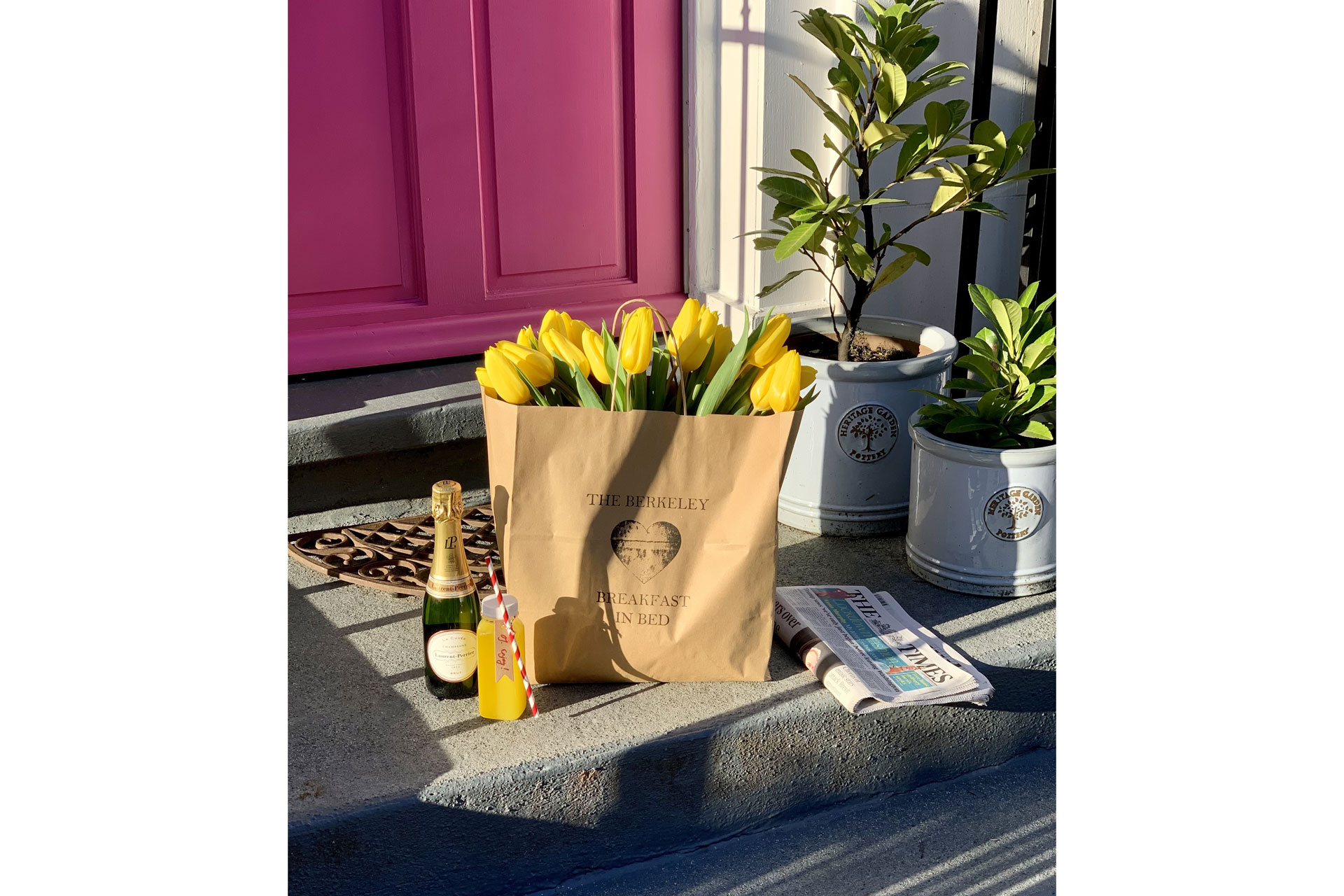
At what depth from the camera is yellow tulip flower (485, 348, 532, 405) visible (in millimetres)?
1331

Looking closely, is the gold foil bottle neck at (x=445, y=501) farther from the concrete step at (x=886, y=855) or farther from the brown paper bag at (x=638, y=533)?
the concrete step at (x=886, y=855)

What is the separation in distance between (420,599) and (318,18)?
1050mm

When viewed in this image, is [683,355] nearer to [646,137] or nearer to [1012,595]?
[1012,595]

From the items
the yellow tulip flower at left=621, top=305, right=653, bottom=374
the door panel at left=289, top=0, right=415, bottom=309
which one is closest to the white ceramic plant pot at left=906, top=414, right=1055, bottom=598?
the yellow tulip flower at left=621, top=305, right=653, bottom=374

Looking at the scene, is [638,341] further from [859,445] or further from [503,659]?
[859,445]

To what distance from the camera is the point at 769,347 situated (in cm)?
138

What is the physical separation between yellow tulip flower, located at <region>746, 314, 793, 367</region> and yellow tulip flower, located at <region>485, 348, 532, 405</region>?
27 cm

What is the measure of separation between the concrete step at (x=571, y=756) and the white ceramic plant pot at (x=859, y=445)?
0.30 metres

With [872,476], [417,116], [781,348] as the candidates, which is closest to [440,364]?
[417,116]

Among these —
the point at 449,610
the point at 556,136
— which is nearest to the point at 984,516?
the point at 449,610

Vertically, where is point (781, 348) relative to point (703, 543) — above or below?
above

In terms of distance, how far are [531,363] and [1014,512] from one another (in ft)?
2.61

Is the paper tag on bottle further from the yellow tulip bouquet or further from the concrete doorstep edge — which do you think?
the yellow tulip bouquet

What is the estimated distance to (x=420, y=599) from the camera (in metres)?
1.73
